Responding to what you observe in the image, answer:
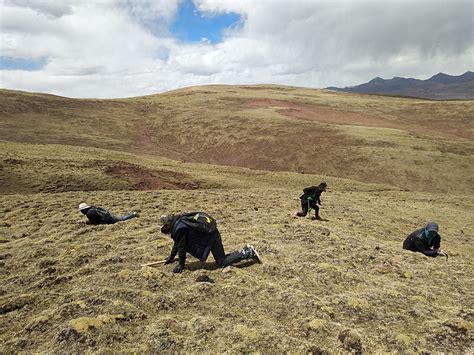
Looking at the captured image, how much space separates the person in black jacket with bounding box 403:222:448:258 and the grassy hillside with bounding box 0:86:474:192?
1519 cm

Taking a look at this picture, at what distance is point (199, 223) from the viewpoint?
7.62m

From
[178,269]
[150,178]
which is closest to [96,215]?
[178,269]

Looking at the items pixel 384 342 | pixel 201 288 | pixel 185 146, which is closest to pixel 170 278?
pixel 201 288

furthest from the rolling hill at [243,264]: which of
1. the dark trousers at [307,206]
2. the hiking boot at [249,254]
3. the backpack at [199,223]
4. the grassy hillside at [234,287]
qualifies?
the backpack at [199,223]

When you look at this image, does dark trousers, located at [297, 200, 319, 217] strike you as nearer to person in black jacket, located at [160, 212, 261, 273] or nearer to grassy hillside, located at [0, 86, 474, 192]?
person in black jacket, located at [160, 212, 261, 273]

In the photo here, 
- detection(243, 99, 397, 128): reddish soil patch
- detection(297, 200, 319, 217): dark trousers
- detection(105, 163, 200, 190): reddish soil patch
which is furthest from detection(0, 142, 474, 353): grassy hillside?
detection(243, 99, 397, 128): reddish soil patch

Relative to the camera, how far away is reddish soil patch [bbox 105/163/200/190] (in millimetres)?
18719

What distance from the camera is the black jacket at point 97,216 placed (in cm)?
1124

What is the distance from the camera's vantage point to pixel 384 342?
5.64m

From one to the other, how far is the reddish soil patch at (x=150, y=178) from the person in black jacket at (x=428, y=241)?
468 inches

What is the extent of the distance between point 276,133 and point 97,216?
85.9 feet

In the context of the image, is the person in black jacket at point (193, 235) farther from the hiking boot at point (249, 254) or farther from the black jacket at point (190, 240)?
the hiking boot at point (249, 254)

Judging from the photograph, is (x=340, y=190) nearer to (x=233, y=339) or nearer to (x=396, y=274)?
(x=396, y=274)

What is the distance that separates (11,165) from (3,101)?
2537 cm
